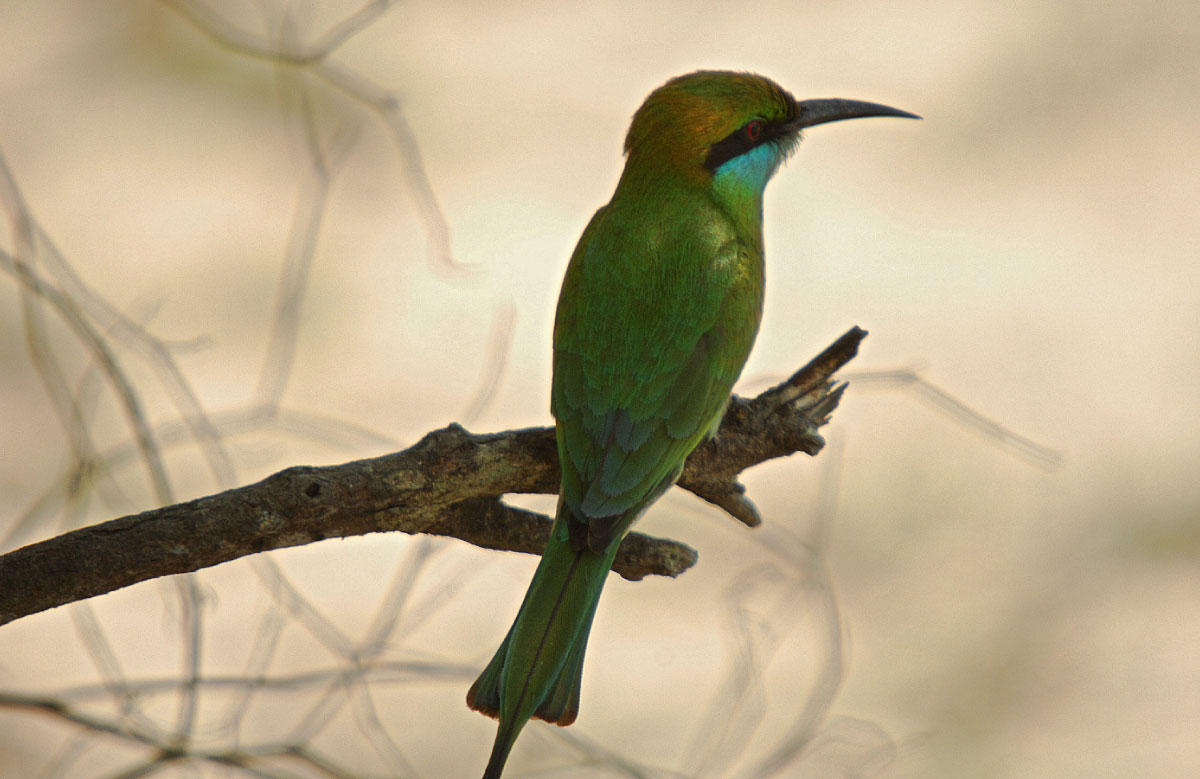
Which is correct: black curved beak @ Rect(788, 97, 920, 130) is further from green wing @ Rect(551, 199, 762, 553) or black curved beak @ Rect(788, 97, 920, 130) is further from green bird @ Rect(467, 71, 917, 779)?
green wing @ Rect(551, 199, 762, 553)

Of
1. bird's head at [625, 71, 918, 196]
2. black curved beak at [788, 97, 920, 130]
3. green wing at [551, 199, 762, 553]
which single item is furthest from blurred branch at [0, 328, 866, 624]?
black curved beak at [788, 97, 920, 130]

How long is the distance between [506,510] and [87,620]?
1.87 meters

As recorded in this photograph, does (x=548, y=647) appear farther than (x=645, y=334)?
No

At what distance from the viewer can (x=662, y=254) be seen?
2.30m

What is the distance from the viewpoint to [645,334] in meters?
2.20

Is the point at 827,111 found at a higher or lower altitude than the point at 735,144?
higher

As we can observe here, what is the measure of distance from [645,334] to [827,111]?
91cm

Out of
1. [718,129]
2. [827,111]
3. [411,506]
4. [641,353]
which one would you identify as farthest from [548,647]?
[827,111]

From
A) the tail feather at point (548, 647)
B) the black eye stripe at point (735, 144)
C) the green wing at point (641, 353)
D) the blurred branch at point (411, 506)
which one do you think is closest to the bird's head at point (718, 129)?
the black eye stripe at point (735, 144)

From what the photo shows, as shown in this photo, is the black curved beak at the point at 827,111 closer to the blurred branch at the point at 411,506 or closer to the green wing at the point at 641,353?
the green wing at the point at 641,353

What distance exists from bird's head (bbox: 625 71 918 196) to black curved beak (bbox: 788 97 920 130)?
0.01m

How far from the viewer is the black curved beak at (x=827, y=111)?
2.66 m

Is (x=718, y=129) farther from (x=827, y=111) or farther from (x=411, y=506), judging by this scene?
(x=411, y=506)

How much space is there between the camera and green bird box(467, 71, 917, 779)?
6.30 ft
